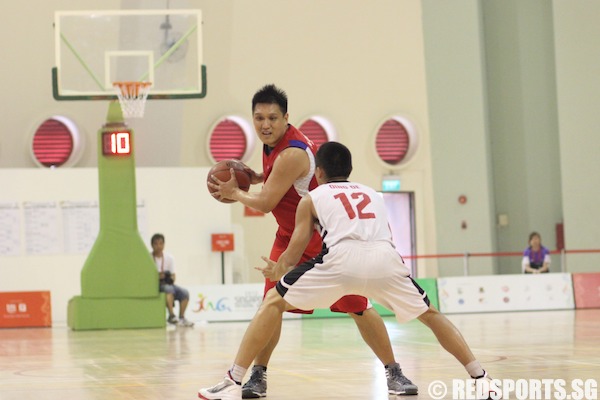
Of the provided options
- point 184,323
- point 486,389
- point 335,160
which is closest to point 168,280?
point 184,323

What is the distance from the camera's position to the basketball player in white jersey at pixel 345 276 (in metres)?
5.96

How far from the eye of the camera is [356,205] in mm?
6117

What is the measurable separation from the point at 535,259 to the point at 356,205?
563 inches

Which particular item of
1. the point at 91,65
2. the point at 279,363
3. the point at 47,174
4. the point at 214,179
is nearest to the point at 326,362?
the point at 279,363

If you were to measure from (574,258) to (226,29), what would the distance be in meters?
9.22

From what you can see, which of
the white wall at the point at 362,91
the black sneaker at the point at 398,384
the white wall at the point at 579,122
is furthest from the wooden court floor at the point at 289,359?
the white wall at the point at 579,122

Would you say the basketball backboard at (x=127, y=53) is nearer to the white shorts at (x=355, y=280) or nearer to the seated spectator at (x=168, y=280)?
the seated spectator at (x=168, y=280)

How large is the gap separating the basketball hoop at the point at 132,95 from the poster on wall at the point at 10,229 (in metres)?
4.12

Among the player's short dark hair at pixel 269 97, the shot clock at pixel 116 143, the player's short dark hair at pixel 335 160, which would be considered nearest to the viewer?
the player's short dark hair at pixel 335 160

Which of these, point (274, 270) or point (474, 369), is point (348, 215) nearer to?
point (274, 270)

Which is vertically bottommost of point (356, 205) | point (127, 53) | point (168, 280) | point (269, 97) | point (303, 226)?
point (168, 280)

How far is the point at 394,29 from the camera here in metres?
22.8

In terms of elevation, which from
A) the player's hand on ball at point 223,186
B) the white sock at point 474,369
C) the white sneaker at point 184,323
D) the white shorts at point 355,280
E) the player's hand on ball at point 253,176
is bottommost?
the white sneaker at point 184,323

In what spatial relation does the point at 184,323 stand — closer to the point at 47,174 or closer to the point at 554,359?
the point at 47,174
